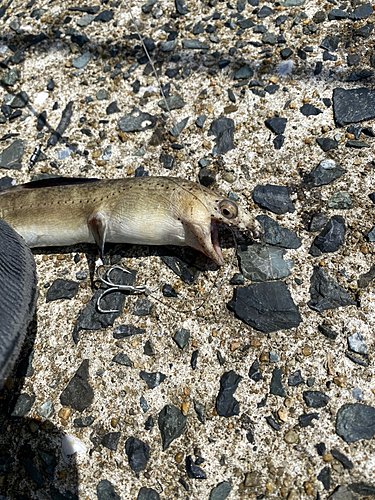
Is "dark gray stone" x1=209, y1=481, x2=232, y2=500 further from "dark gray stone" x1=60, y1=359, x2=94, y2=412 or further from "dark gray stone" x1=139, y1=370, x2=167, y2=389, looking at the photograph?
"dark gray stone" x1=60, y1=359, x2=94, y2=412

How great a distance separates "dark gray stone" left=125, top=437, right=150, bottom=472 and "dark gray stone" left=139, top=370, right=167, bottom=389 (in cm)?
39

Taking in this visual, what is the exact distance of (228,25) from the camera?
4.92 meters

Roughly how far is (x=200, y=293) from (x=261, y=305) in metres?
0.50

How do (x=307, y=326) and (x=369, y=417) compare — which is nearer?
(x=369, y=417)

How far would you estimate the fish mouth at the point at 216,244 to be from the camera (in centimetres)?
348

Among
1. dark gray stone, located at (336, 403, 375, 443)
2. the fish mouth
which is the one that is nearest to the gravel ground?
dark gray stone, located at (336, 403, 375, 443)

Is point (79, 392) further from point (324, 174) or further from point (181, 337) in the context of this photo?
point (324, 174)

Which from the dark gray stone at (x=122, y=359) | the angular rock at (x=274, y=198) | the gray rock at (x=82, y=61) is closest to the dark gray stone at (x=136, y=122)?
the gray rock at (x=82, y=61)

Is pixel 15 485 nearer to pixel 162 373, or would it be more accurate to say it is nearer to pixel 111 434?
pixel 111 434

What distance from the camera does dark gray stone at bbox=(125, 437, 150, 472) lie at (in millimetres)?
2908

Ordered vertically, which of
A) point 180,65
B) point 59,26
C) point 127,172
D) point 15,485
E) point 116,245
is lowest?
point 15,485

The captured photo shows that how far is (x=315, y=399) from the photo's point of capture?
2.96 meters

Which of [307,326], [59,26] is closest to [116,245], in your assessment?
[307,326]

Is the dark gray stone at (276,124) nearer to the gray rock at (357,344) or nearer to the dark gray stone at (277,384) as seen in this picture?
the gray rock at (357,344)
